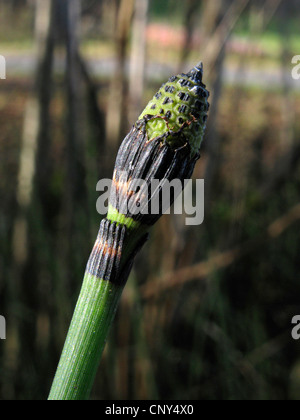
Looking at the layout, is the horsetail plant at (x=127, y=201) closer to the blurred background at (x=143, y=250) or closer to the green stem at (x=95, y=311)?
the green stem at (x=95, y=311)

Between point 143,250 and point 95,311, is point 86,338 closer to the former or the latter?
point 95,311

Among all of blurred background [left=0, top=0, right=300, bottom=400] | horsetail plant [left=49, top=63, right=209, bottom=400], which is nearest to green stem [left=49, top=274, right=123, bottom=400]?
horsetail plant [left=49, top=63, right=209, bottom=400]

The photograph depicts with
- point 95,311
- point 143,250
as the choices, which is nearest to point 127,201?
point 95,311

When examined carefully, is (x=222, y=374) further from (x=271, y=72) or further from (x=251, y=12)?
(x=271, y=72)

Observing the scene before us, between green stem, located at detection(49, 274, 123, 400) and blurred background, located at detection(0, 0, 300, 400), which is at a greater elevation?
blurred background, located at detection(0, 0, 300, 400)

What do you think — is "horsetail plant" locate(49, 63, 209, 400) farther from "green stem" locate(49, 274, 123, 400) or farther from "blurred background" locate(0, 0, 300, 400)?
"blurred background" locate(0, 0, 300, 400)

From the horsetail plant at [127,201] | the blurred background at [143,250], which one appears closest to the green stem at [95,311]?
the horsetail plant at [127,201]

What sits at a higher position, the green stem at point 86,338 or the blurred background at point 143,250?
the blurred background at point 143,250

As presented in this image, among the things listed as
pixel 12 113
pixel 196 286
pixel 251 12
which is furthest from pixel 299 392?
pixel 12 113
